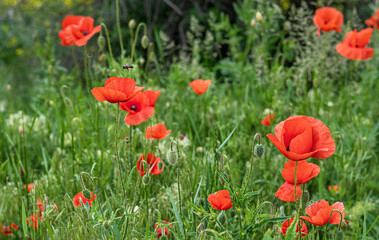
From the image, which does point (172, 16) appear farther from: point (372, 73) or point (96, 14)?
point (372, 73)

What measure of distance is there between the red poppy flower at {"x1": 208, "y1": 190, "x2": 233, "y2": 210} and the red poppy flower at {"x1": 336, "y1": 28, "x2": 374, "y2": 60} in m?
1.27

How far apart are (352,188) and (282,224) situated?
846 mm

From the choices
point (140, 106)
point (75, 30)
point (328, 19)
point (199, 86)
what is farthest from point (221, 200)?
point (328, 19)

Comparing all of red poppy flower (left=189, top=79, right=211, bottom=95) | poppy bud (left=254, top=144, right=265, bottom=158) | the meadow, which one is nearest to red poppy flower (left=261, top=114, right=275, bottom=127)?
the meadow

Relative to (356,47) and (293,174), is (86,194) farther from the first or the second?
(356,47)

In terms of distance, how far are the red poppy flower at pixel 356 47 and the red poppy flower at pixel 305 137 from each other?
117cm

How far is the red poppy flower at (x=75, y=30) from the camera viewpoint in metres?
1.79

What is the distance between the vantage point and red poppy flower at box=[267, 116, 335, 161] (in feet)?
3.37

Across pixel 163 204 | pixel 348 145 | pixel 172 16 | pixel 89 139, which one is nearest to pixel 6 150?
pixel 89 139

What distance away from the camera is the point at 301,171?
113cm

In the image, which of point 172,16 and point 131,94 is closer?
point 131,94

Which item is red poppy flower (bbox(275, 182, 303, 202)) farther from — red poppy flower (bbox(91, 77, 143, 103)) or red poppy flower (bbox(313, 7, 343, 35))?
red poppy flower (bbox(313, 7, 343, 35))

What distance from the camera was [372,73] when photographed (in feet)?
9.21

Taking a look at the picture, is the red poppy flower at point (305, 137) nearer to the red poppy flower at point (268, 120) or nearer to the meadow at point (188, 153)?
the meadow at point (188, 153)
